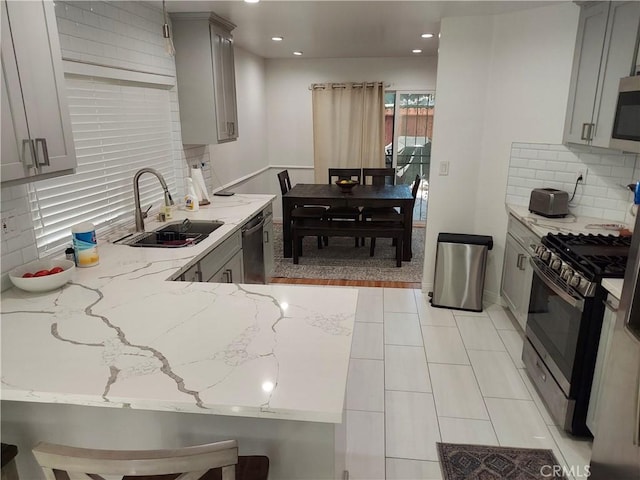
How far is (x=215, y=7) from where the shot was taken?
3.18 m

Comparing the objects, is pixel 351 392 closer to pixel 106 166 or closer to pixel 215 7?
pixel 106 166

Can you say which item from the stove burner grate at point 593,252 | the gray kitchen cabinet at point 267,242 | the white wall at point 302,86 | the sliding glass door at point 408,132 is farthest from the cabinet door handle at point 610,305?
the white wall at point 302,86

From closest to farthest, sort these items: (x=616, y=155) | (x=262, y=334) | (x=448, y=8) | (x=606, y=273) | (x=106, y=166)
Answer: (x=262, y=334) < (x=606, y=273) < (x=106, y=166) < (x=616, y=155) < (x=448, y=8)

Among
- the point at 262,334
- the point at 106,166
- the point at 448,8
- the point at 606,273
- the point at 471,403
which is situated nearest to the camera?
the point at 262,334

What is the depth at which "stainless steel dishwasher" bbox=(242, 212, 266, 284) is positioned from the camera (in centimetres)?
341

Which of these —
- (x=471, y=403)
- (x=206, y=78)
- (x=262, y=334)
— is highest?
(x=206, y=78)

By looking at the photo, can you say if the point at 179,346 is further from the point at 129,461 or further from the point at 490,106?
the point at 490,106

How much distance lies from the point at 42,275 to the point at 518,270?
3091 millimetres

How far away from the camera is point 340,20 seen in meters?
3.71

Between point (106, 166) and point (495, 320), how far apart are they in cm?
320

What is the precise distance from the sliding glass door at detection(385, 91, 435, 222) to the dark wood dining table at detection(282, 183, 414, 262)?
58.9 inches

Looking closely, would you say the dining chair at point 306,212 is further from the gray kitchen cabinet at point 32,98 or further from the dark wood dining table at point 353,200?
the gray kitchen cabinet at point 32,98

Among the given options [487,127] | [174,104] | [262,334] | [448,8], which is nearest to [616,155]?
[487,127]

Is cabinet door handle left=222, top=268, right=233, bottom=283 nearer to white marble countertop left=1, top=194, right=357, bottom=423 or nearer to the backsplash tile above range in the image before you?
white marble countertop left=1, top=194, right=357, bottom=423
